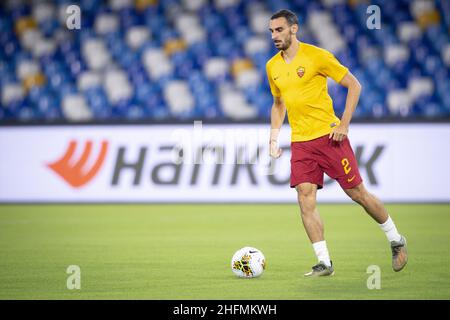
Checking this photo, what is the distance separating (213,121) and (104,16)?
5396 millimetres

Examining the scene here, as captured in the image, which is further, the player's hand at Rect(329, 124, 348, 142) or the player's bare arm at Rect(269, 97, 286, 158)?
the player's bare arm at Rect(269, 97, 286, 158)

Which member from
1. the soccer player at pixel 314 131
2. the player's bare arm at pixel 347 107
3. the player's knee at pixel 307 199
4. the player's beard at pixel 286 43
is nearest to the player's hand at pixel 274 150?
the soccer player at pixel 314 131

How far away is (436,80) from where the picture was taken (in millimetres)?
17672

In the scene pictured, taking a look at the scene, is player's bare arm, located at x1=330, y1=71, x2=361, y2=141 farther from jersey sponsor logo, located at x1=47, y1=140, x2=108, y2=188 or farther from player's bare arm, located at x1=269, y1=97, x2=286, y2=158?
jersey sponsor logo, located at x1=47, y1=140, x2=108, y2=188

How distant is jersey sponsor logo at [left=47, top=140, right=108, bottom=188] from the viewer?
601 inches

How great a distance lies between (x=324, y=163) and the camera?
7836mm

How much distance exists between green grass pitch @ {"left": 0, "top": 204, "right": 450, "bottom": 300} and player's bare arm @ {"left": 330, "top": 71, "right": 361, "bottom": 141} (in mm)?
1254

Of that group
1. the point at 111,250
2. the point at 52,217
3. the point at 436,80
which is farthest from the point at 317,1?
the point at 111,250

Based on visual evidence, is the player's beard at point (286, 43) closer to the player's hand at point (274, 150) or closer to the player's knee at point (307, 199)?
the player's hand at point (274, 150)

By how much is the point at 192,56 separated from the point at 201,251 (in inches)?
374

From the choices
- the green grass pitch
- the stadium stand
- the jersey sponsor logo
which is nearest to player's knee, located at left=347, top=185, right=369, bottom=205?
the green grass pitch

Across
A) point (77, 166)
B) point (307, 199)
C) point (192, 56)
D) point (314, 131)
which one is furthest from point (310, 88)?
point (192, 56)

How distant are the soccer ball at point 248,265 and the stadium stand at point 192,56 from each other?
9.77m

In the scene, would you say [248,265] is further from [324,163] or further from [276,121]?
[276,121]
